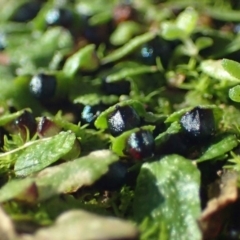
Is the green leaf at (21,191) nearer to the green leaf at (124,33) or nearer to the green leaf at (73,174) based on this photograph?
the green leaf at (73,174)

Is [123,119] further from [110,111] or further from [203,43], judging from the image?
[203,43]

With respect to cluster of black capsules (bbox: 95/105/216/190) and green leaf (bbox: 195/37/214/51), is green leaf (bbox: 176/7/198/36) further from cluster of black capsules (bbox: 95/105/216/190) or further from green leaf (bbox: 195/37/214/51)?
cluster of black capsules (bbox: 95/105/216/190)

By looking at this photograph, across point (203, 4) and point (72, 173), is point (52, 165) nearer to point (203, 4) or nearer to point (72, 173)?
point (72, 173)

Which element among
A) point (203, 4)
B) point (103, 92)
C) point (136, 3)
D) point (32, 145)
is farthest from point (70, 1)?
point (32, 145)

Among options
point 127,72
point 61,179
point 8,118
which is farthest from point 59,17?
point 61,179

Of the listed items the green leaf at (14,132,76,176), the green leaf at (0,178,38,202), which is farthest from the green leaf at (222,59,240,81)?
the green leaf at (0,178,38,202)

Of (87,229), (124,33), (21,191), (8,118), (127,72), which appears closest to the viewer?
(87,229)
